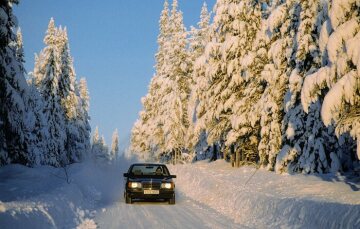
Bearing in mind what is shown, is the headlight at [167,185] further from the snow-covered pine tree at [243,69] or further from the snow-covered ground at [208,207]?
the snow-covered pine tree at [243,69]

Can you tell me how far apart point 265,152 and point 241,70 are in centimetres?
652

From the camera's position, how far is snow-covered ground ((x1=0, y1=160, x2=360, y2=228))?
9555mm

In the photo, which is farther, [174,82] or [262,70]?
[174,82]

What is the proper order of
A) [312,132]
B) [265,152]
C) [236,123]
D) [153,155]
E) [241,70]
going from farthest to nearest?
[153,155]
[241,70]
[236,123]
[265,152]
[312,132]

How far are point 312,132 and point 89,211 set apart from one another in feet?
34.6

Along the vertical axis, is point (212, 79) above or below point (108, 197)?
above

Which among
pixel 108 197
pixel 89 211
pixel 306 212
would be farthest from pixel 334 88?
pixel 108 197

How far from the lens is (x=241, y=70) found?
91.7 ft

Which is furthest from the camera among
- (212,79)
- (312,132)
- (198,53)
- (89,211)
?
(198,53)

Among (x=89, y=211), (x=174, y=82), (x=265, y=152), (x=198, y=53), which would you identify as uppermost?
(x=198, y=53)

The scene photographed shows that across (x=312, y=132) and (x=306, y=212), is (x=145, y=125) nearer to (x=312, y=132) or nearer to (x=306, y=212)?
(x=312, y=132)

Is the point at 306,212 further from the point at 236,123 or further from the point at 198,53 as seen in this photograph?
the point at 198,53

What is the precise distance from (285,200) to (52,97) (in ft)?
110

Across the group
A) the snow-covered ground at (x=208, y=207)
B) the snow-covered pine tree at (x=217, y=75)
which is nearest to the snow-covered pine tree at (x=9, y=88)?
the snow-covered ground at (x=208, y=207)
